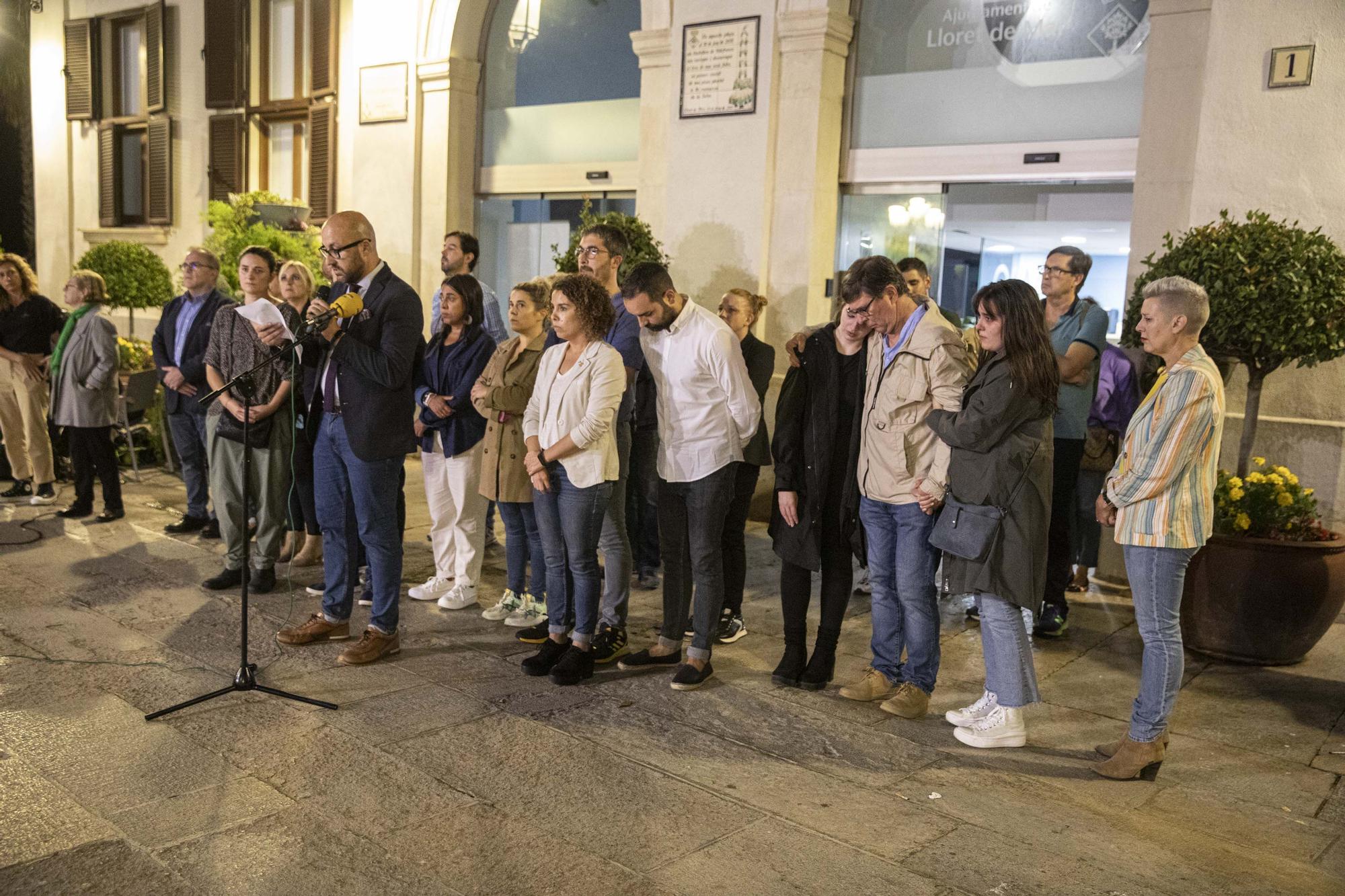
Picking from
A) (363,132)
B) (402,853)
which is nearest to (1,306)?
(363,132)

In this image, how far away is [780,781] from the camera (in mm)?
4148

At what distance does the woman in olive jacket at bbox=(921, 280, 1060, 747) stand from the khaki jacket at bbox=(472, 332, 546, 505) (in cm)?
216

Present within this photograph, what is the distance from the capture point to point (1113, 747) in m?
4.52

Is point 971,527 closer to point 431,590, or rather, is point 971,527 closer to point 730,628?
point 730,628

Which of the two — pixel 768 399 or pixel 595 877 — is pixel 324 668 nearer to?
pixel 595 877

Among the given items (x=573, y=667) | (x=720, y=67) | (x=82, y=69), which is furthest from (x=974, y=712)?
(x=82, y=69)

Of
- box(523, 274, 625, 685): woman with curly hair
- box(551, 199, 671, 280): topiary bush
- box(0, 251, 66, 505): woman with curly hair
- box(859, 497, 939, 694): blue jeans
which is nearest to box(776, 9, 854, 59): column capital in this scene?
box(551, 199, 671, 280): topiary bush

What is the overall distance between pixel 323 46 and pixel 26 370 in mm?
6226

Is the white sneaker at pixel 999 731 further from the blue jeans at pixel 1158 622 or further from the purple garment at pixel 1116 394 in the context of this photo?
the purple garment at pixel 1116 394

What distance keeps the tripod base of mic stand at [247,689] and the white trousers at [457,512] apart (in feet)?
5.45

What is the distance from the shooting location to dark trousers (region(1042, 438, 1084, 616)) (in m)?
6.14

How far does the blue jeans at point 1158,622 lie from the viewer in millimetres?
4215

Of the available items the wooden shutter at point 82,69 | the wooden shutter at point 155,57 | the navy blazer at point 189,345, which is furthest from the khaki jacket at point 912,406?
the wooden shutter at point 82,69

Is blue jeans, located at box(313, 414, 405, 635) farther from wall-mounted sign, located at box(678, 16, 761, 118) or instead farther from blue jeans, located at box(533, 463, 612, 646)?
wall-mounted sign, located at box(678, 16, 761, 118)
